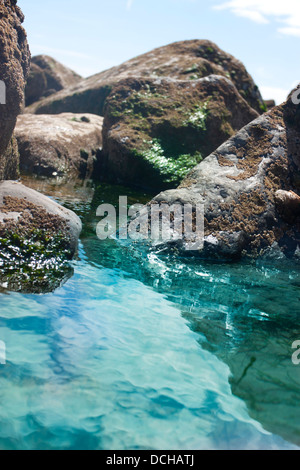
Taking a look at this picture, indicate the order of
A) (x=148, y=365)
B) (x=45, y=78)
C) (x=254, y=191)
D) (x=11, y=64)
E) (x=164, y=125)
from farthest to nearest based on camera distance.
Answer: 1. (x=45, y=78)
2. (x=164, y=125)
3. (x=254, y=191)
4. (x=11, y=64)
5. (x=148, y=365)

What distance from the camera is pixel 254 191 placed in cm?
763

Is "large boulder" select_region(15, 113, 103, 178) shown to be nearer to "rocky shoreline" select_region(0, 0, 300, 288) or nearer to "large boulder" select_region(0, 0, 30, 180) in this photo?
"rocky shoreline" select_region(0, 0, 300, 288)

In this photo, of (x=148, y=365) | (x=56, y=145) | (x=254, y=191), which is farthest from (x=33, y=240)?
(x=56, y=145)

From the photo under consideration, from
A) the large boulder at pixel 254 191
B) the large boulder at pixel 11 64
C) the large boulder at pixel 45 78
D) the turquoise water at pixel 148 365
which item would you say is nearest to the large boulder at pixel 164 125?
the large boulder at pixel 254 191

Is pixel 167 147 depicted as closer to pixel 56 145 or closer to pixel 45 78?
pixel 56 145

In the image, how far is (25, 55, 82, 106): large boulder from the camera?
3184 cm

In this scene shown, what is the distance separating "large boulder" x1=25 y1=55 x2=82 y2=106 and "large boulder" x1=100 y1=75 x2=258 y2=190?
1884 centimetres

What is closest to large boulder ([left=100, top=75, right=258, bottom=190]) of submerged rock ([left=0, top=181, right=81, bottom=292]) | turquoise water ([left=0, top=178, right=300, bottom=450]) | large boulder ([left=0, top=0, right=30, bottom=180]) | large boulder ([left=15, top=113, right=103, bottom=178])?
large boulder ([left=15, top=113, right=103, bottom=178])

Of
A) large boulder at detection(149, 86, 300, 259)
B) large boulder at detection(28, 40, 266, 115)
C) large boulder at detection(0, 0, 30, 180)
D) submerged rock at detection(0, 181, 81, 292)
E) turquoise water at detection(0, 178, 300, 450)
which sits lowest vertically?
turquoise water at detection(0, 178, 300, 450)

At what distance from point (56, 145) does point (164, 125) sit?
13.9 ft

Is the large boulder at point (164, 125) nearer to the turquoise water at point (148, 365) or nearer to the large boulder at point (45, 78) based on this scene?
the turquoise water at point (148, 365)

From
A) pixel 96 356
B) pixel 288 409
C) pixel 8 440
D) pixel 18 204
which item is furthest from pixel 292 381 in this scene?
pixel 18 204

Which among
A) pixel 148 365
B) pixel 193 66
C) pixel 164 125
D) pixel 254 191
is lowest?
pixel 148 365

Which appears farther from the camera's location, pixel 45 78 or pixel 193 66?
pixel 45 78
